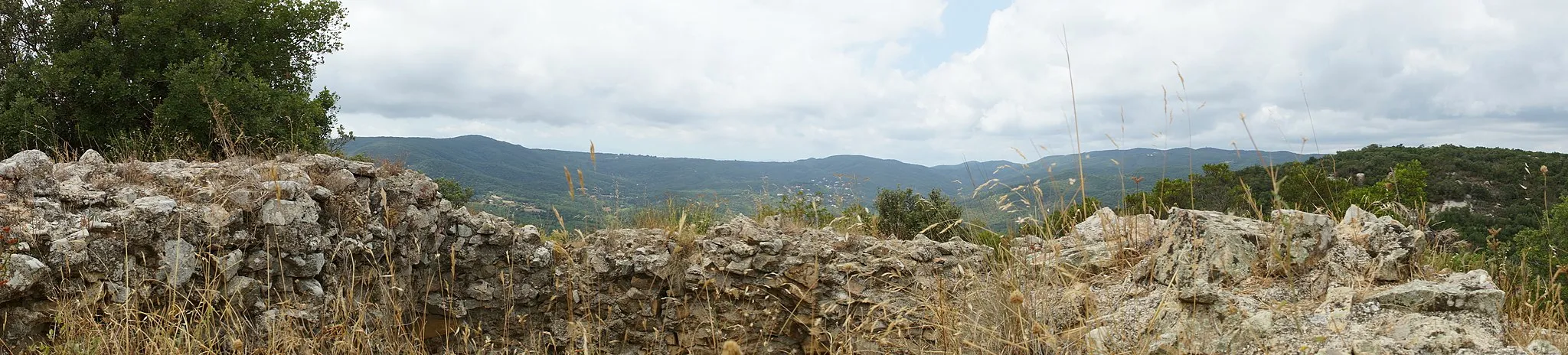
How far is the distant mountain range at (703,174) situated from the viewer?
403 centimetres

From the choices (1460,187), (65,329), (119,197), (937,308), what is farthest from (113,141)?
(1460,187)

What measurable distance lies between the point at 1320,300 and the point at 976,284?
149 cm

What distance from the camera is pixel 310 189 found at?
4949 millimetres

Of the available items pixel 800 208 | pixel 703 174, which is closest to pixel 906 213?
pixel 800 208

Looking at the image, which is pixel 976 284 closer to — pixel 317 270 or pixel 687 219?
pixel 317 270

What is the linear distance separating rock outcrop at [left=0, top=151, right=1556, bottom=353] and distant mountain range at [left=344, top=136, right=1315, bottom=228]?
1.24 feet

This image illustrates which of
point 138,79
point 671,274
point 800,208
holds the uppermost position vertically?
point 138,79

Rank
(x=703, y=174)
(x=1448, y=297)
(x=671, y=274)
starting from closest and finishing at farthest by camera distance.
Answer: (x=1448, y=297) → (x=671, y=274) → (x=703, y=174)

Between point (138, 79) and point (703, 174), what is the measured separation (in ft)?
180

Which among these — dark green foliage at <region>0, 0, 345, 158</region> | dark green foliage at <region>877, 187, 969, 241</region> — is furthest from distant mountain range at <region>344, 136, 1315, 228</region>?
dark green foliage at <region>0, 0, 345, 158</region>

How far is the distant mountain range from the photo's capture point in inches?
159

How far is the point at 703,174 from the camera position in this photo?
64750 mm

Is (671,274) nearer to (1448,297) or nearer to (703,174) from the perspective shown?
(1448,297)

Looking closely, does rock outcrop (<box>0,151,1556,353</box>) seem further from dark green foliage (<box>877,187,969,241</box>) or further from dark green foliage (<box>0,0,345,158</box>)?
dark green foliage (<box>0,0,345,158</box>)
